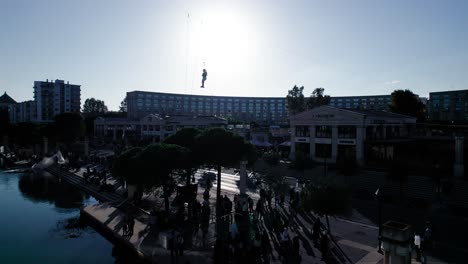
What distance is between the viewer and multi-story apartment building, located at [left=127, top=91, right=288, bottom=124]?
393ft

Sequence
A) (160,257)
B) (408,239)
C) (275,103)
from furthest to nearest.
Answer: (275,103) < (160,257) < (408,239)

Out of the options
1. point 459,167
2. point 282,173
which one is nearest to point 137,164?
point 282,173

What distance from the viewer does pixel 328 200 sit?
16359 mm

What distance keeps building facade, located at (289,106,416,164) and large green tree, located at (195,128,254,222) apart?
660 inches

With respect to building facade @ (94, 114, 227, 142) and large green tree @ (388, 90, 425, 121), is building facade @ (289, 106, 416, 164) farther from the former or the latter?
building facade @ (94, 114, 227, 142)

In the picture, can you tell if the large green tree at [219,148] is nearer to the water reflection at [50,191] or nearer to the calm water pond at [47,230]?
the calm water pond at [47,230]

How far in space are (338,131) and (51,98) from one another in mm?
121073

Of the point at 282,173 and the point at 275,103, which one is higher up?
the point at 275,103

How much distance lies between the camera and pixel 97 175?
38.9 metres

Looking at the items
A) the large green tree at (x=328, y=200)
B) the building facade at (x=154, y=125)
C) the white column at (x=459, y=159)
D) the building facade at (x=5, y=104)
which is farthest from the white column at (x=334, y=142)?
the building facade at (x=5, y=104)

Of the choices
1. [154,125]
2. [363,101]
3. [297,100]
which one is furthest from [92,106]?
[363,101]

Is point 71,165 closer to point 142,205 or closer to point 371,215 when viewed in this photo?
point 142,205

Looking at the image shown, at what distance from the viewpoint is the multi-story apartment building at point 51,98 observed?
121 meters

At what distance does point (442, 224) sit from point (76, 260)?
22.9 metres
